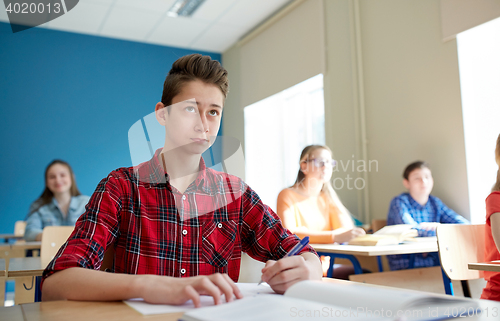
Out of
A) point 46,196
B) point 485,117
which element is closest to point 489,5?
point 485,117

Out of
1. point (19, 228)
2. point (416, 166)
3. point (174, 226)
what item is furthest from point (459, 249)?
point (19, 228)

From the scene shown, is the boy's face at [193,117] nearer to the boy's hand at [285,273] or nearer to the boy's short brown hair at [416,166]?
the boy's hand at [285,273]

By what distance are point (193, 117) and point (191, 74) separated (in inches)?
5.3

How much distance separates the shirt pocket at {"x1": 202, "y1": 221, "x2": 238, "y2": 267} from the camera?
92cm

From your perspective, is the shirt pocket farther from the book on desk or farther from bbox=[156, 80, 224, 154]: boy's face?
the book on desk

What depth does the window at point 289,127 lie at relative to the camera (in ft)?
13.4

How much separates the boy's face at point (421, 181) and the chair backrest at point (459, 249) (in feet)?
3.80

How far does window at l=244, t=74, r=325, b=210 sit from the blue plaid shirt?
4.15 feet

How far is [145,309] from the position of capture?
1.91ft

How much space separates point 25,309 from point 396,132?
310 centimetres

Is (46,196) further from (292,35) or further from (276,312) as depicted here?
(276,312)

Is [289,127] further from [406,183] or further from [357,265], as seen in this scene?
[357,265]
